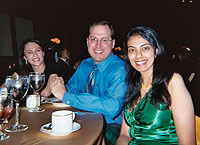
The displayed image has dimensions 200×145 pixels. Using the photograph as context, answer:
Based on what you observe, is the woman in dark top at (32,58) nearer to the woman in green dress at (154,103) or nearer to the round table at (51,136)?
the round table at (51,136)

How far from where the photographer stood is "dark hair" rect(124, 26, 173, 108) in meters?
1.29

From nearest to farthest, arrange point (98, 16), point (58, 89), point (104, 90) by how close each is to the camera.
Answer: point (58, 89) → point (104, 90) → point (98, 16)

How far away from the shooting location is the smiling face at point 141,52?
1399mm

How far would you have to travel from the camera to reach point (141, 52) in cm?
141

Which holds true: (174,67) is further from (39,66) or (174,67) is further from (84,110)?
(39,66)

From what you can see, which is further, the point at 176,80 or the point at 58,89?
the point at 58,89

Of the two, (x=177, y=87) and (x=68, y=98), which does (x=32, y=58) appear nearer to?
(x=68, y=98)

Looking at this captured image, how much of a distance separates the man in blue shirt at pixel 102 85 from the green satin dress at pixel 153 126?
0.25m

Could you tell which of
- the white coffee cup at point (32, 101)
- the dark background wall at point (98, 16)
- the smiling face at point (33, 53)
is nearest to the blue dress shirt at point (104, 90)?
the white coffee cup at point (32, 101)

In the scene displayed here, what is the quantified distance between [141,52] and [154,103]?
1.30 ft

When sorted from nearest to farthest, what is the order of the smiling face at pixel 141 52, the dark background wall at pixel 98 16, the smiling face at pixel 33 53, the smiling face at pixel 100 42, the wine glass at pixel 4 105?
the wine glass at pixel 4 105, the smiling face at pixel 141 52, the smiling face at pixel 100 42, the smiling face at pixel 33 53, the dark background wall at pixel 98 16

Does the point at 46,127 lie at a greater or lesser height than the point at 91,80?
lesser

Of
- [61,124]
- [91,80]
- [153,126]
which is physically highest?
[91,80]

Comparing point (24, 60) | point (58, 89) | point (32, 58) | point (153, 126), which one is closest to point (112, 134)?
point (153, 126)
